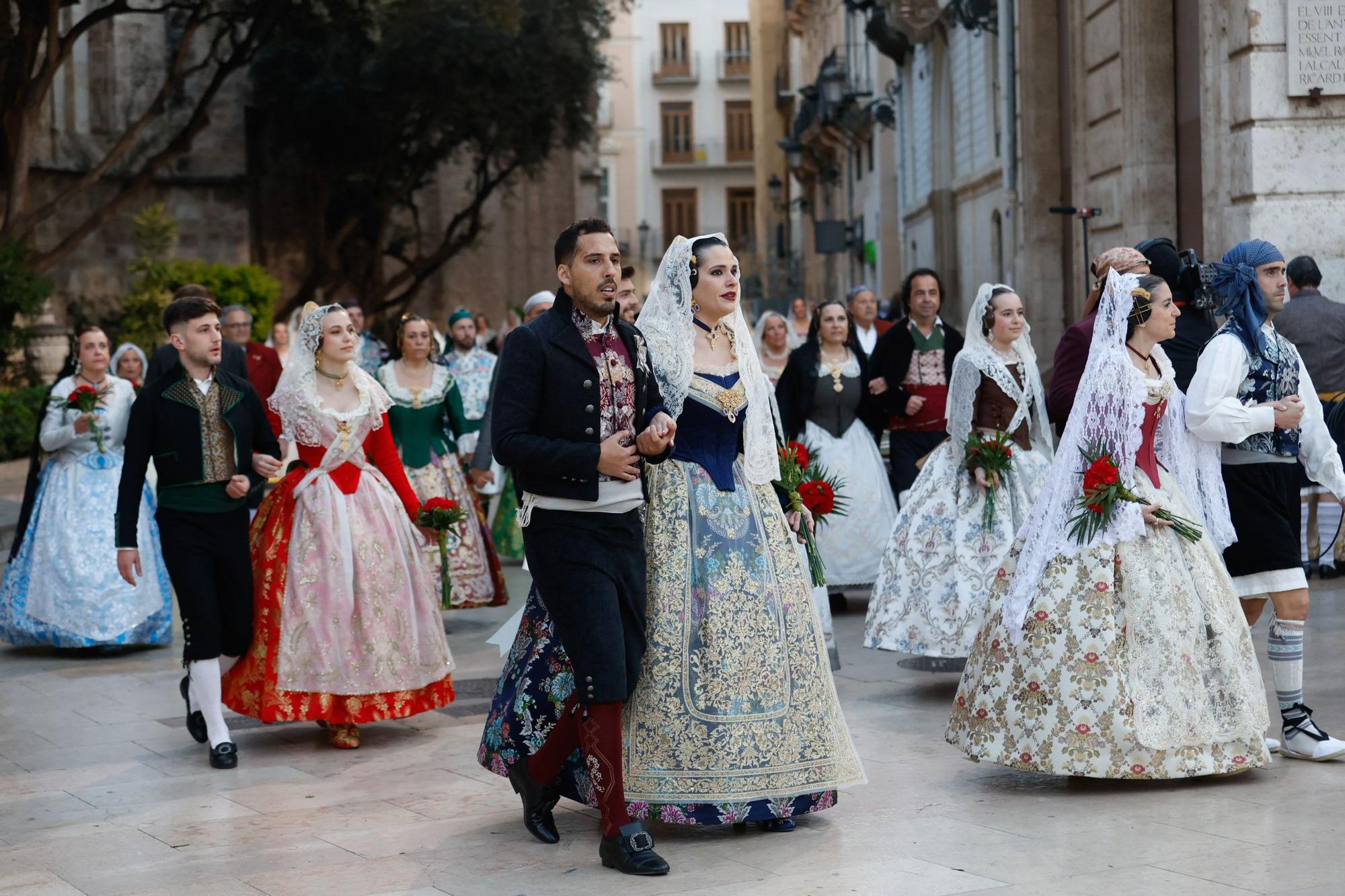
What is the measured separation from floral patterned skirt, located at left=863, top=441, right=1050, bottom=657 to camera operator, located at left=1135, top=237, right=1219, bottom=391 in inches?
31.5

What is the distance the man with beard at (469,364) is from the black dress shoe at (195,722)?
5.40m

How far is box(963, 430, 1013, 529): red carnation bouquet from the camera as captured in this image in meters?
8.30

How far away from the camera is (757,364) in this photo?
19.6 ft

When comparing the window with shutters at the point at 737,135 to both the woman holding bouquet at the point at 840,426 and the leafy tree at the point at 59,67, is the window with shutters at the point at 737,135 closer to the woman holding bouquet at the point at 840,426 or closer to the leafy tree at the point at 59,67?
the leafy tree at the point at 59,67

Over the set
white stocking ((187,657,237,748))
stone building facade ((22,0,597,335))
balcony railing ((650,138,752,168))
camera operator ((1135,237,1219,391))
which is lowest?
white stocking ((187,657,237,748))

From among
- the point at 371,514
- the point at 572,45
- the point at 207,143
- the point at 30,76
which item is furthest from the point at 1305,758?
the point at 207,143

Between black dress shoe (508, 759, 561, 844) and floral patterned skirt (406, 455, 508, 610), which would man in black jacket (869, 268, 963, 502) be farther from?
black dress shoe (508, 759, 561, 844)

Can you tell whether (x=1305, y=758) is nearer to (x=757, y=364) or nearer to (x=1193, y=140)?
(x=757, y=364)

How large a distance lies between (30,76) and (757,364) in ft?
64.4

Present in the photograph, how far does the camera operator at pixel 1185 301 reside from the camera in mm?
7727

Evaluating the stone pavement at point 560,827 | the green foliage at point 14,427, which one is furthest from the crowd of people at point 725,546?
the green foliage at point 14,427

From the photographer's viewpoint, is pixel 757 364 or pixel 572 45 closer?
pixel 757 364

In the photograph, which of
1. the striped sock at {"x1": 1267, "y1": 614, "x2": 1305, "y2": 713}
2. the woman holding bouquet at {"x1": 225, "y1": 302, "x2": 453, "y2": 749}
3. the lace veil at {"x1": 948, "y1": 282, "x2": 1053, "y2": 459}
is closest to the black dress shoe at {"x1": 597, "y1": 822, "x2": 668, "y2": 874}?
the woman holding bouquet at {"x1": 225, "y1": 302, "x2": 453, "y2": 749}

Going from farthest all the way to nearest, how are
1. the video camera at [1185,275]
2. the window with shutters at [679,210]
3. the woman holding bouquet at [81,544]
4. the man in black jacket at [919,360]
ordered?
the window with shutters at [679,210] → the man in black jacket at [919,360] → the woman holding bouquet at [81,544] → the video camera at [1185,275]
